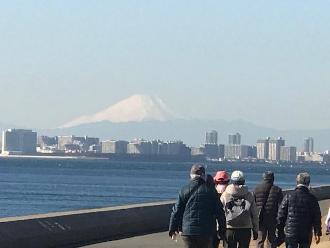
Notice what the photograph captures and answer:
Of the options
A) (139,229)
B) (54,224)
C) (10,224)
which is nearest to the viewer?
(10,224)

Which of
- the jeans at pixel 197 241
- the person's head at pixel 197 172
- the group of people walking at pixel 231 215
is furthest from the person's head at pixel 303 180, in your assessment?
the jeans at pixel 197 241

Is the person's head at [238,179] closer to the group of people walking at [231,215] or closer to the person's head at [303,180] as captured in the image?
the group of people walking at [231,215]

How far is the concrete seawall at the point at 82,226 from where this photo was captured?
57.8 feet

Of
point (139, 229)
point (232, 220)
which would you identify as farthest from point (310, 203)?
point (139, 229)

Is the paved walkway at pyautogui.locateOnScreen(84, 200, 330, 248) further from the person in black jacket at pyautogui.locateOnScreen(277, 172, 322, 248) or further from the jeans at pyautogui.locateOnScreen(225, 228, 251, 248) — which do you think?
the person in black jacket at pyautogui.locateOnScreen(277, 172, 322, 248)

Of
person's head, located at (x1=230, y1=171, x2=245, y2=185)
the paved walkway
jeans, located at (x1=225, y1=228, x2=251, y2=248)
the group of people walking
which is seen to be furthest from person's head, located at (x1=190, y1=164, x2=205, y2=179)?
the paved walkway

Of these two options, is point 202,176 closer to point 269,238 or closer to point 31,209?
point 269,238

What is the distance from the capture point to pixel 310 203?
42.5ft

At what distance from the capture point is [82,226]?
19.9 meters

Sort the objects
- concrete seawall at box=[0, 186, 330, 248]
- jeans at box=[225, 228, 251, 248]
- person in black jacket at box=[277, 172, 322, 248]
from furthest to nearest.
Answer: concrete seawall at box=[0, 186, 330, 248] < jeans at box=[225, 228, 251, 248] < person in black jacket at box=[277, 172, 322, 248]

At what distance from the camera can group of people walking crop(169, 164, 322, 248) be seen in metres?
12.5

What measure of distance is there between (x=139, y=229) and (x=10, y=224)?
5434 millimetres

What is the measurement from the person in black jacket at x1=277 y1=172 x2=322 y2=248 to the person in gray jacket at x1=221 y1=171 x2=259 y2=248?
0.73 m

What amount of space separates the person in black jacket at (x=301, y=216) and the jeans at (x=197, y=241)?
1043 millimetres
